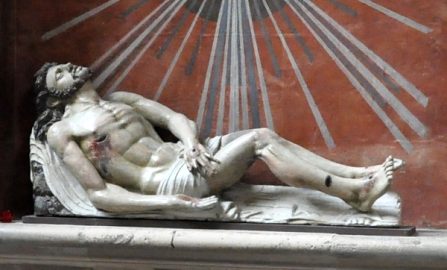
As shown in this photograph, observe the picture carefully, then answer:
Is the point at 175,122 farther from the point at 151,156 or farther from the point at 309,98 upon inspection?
the point at 309,98

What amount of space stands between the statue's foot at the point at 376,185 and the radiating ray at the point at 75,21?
1.61 m

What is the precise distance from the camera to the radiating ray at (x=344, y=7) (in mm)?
4570

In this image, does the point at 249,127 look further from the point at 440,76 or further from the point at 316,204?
the point at 440,76

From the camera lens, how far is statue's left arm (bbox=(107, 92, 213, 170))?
4.26 metres

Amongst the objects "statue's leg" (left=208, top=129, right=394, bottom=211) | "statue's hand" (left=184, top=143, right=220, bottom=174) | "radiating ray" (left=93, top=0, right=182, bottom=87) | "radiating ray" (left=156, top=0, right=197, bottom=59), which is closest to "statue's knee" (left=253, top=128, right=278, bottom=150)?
"statue's leg" (left=208, top=129, right=394, bottom=211)

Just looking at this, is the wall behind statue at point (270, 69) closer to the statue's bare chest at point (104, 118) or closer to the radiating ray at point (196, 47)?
the radiating ray at point (196, 47)

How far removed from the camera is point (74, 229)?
4258 mm

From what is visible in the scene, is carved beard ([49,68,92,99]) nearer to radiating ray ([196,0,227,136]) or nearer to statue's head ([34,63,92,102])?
statue's head ([34,63,92,102])

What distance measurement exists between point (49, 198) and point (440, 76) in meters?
1.92

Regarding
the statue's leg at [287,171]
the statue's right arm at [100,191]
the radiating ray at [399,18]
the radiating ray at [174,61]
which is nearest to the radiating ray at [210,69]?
the radiating ray at [174,61]

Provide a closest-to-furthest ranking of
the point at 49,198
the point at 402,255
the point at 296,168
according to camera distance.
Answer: the point at 402,255 < the point at 296,168 < the point at 49,198

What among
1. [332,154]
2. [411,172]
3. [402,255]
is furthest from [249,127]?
[402,255]

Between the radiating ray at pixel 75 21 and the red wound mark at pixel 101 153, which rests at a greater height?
the radiating ray at pixel 75 21

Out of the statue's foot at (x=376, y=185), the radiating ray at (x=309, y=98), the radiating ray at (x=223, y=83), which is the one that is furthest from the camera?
the radiating ray at (x=223, y=83)
